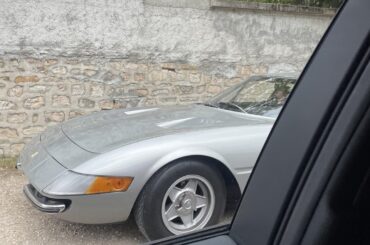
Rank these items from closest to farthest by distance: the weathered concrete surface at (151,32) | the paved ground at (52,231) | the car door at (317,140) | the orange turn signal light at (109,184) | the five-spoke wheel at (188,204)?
the car door at (317,140) < the orange turn signal light at (109,184) < the five-spoke wheel at (188,204) < the paved ground at (52,231) < the weathered concrete surface at (151,32)

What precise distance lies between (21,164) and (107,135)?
852mm

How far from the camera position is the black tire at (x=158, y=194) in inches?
124

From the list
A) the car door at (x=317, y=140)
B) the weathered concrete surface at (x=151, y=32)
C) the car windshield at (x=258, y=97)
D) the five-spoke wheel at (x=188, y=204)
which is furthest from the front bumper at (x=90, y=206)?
the weathered concrete surface at (x=151, y=32)

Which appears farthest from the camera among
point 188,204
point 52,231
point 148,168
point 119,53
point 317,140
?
point 119,53

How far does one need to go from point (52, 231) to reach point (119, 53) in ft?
10.3

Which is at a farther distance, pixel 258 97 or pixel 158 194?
pixel 258 97

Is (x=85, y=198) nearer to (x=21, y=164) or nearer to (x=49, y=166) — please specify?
(x=49, y=166)

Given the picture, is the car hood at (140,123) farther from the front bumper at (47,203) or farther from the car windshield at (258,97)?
the front bumper at (47,203)

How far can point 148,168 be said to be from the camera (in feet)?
10.2

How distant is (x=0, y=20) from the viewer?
5.38 meters

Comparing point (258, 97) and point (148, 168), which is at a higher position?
point (258, 97)

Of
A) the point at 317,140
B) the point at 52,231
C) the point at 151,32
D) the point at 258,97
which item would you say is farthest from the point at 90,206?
the point at 151,32

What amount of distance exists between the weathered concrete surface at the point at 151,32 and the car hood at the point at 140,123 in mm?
1955

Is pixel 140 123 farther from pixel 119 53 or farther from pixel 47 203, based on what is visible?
pixel 119 53
